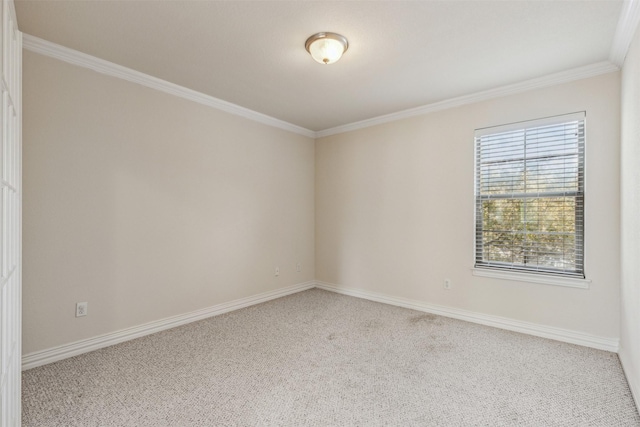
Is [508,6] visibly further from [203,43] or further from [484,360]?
[484,360]

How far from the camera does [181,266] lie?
11.0 ft

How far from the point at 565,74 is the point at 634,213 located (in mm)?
1516

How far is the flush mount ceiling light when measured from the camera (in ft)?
7.59

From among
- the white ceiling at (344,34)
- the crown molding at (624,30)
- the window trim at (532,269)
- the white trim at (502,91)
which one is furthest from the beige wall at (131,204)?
the crown molding at (624,30)

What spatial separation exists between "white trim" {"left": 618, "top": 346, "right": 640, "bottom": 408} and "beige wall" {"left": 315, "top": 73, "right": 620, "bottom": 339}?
13.1 inches

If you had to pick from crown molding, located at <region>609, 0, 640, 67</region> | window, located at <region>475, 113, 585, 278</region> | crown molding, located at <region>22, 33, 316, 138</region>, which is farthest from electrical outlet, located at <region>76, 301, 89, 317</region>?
crown molding, located at <region>609, 0, 640, 67</region>

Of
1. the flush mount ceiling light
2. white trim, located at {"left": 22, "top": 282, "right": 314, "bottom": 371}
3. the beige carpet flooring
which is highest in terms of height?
the flush mount ceiling light

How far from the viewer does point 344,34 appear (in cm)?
232

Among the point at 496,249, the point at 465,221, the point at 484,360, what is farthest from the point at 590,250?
the point at 484,360

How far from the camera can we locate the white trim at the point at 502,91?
9.14 feet

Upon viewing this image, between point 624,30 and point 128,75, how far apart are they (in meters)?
3.93

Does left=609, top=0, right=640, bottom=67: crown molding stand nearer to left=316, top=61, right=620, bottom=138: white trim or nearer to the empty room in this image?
the empty room

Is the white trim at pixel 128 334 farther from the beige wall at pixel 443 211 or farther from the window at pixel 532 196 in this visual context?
the window at pixel 532 196

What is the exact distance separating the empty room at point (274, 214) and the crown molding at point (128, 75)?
18mm
